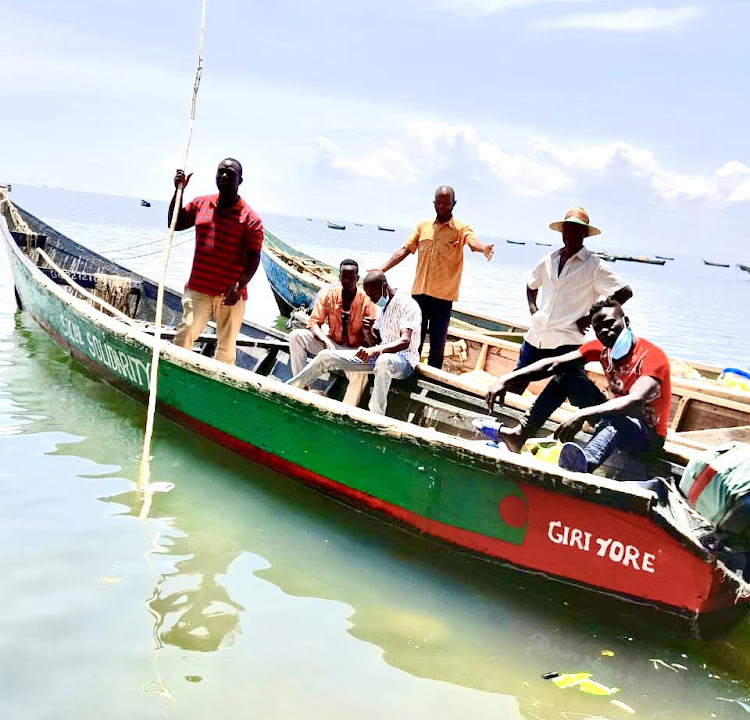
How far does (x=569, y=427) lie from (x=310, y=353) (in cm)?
248

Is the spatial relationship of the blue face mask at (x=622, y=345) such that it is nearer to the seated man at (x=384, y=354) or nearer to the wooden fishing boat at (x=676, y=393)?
the wooden fishing boat at (x=676, y=393)

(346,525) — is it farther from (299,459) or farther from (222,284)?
(222,284)

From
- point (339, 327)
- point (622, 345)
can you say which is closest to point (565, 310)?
point (622, 345)

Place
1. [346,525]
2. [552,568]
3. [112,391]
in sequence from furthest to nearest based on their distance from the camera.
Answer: [112,391], [346,525], [552,568]

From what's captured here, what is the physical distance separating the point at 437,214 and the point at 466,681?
13.7 feet

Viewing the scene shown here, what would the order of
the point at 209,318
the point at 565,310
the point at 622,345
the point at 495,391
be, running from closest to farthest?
the point at 622,345, the point at 495,391, the point at 565,310, the point at 209,318

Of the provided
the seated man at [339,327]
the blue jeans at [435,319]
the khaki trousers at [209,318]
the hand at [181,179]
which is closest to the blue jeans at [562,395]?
the seated man at [339,327]

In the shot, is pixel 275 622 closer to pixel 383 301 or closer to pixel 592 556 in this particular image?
pixel 592 556

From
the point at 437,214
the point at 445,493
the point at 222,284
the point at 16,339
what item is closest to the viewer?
the point at 445,493

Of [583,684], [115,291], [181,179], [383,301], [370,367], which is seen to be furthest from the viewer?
[115,291]

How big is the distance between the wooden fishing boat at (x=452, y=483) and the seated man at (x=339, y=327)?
373 mm

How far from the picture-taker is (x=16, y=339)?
31.2 ft

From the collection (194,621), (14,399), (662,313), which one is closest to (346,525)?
(194,621)

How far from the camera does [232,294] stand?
5.90m
